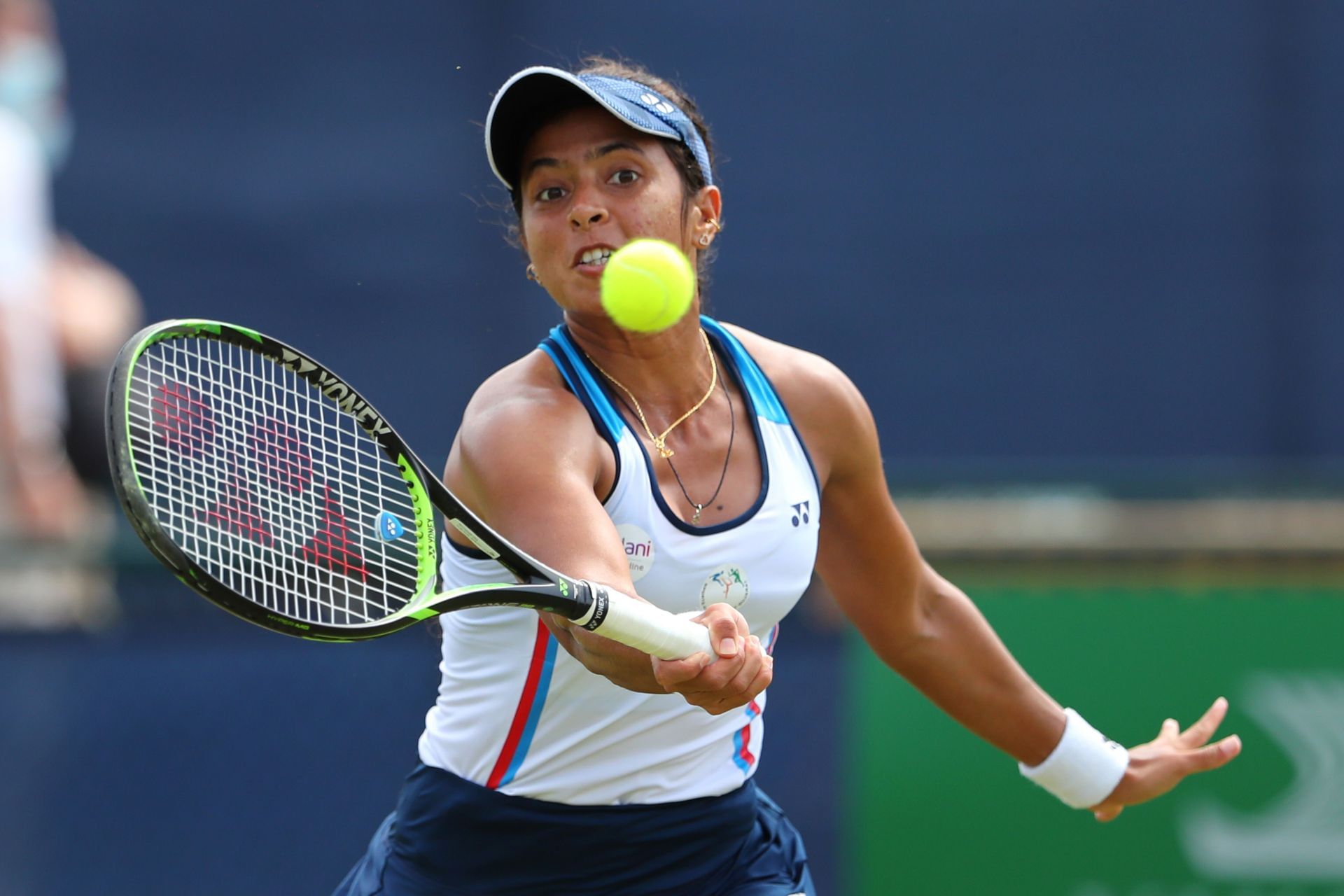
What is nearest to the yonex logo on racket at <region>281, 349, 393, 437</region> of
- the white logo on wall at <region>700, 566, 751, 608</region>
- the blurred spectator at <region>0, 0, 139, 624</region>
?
the white logo on wall at <region>700, 566, 751, 608</region>

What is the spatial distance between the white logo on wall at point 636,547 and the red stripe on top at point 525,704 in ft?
0.53

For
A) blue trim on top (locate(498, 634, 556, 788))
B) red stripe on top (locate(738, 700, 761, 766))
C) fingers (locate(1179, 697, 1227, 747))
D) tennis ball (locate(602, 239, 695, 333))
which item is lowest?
blue trim on top (locate(498, 634, 556, 788))

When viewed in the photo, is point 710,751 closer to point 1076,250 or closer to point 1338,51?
point 1076,250

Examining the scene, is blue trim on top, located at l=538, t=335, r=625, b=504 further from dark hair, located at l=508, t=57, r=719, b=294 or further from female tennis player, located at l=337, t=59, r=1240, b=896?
dark hair, located at l=508, t=57, r=719, b=294

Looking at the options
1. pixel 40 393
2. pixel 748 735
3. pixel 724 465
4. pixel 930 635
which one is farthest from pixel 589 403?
pixel 40 393

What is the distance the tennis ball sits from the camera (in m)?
2.27

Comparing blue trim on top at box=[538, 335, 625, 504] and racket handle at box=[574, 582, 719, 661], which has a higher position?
blue trim on top at box=[538, 335, 625, 504]

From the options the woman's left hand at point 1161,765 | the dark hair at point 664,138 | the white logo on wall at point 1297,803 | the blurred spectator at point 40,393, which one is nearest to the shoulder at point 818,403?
the dark hair at point 664,138

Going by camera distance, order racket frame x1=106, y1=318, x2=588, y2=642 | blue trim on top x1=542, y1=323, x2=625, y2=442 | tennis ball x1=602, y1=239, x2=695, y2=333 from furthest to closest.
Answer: blue trim on top x1=542, y1=323, x2=625, y2=442
tennis ball x1=602, y1=239, x2=695, y2=333
racket frame x1=106, y1=318, x2=588, y2=642

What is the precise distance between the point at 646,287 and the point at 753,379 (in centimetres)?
51

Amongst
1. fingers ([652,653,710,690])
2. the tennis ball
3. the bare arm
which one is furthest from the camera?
the bare arm

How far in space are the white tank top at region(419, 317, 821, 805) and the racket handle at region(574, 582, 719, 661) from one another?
285 millimetres

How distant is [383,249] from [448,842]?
12.8 ft

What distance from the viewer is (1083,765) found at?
305 cm
